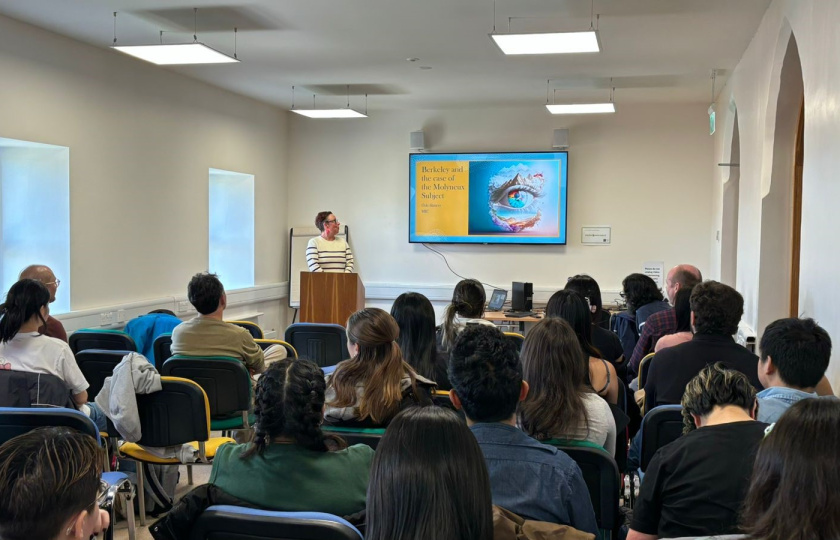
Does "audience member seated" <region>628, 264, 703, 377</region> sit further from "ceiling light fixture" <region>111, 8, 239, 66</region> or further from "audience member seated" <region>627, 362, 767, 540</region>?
"ceiling light fixture" <region>111, 8, 239, 66</region>

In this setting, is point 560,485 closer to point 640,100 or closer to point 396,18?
point 396,18

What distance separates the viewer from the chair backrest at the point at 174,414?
133 inches

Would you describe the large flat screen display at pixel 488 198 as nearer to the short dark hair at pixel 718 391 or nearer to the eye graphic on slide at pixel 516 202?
the eye graphic on slide at pixel 516 202

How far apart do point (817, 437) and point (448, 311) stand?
3.26m

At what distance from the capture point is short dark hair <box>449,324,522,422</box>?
1.89 m

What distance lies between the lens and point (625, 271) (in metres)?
9.18

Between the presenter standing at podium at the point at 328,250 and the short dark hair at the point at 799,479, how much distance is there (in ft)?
23.0

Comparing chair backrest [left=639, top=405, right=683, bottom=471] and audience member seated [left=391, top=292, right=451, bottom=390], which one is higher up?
audience member seated [left=391, top=292, right=451, bottom=390]

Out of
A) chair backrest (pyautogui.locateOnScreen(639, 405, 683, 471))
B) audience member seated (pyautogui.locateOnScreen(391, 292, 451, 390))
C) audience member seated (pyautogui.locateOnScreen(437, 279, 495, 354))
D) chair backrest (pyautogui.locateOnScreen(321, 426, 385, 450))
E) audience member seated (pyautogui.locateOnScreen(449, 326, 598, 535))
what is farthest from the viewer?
audience member seated (pyautogui.locateOnScreen(437, 279, 495, 354))

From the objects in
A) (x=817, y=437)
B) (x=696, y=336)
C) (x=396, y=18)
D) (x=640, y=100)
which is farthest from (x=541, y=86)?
(x=817, y=437)

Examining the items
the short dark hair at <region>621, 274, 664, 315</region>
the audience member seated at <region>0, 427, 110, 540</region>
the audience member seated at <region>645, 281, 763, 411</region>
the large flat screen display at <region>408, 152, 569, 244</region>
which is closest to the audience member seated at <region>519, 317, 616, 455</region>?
the audience member seated at <region>645, 281, 763, 411</region>

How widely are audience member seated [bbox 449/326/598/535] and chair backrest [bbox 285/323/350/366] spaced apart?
10.8 ft

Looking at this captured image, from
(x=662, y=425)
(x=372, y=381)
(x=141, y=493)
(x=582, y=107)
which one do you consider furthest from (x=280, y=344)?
(x=582, y=107)

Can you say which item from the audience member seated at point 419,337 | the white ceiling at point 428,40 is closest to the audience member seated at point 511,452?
the audience member seated at point 419,337
